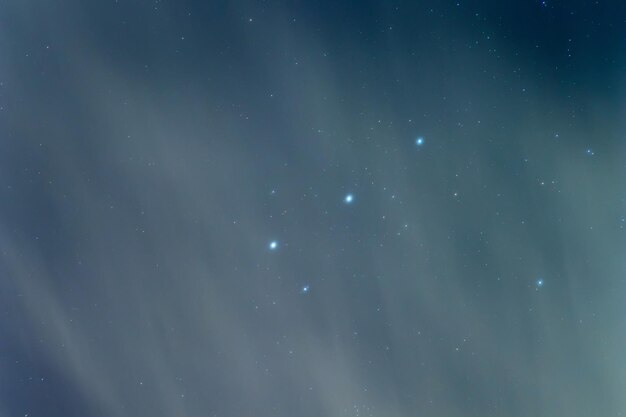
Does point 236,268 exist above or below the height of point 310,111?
below

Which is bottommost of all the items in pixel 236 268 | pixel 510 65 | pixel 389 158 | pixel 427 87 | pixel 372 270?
pixel 236 268

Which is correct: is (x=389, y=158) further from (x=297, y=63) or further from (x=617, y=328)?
(x=617, y=328)

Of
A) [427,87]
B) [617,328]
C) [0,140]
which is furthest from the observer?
[617,328]

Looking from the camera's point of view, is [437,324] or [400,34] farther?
[437,324]

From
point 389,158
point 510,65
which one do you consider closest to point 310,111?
point 389,158

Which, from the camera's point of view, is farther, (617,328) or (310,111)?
(617,328)

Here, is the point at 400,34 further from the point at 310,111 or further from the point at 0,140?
the point at 0,140

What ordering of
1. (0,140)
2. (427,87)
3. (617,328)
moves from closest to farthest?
(0,140), (427,87), (617,328)

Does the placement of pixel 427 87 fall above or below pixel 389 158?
above

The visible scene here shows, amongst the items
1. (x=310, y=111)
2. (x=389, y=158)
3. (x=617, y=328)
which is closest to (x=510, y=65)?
(x=389, y=158)
